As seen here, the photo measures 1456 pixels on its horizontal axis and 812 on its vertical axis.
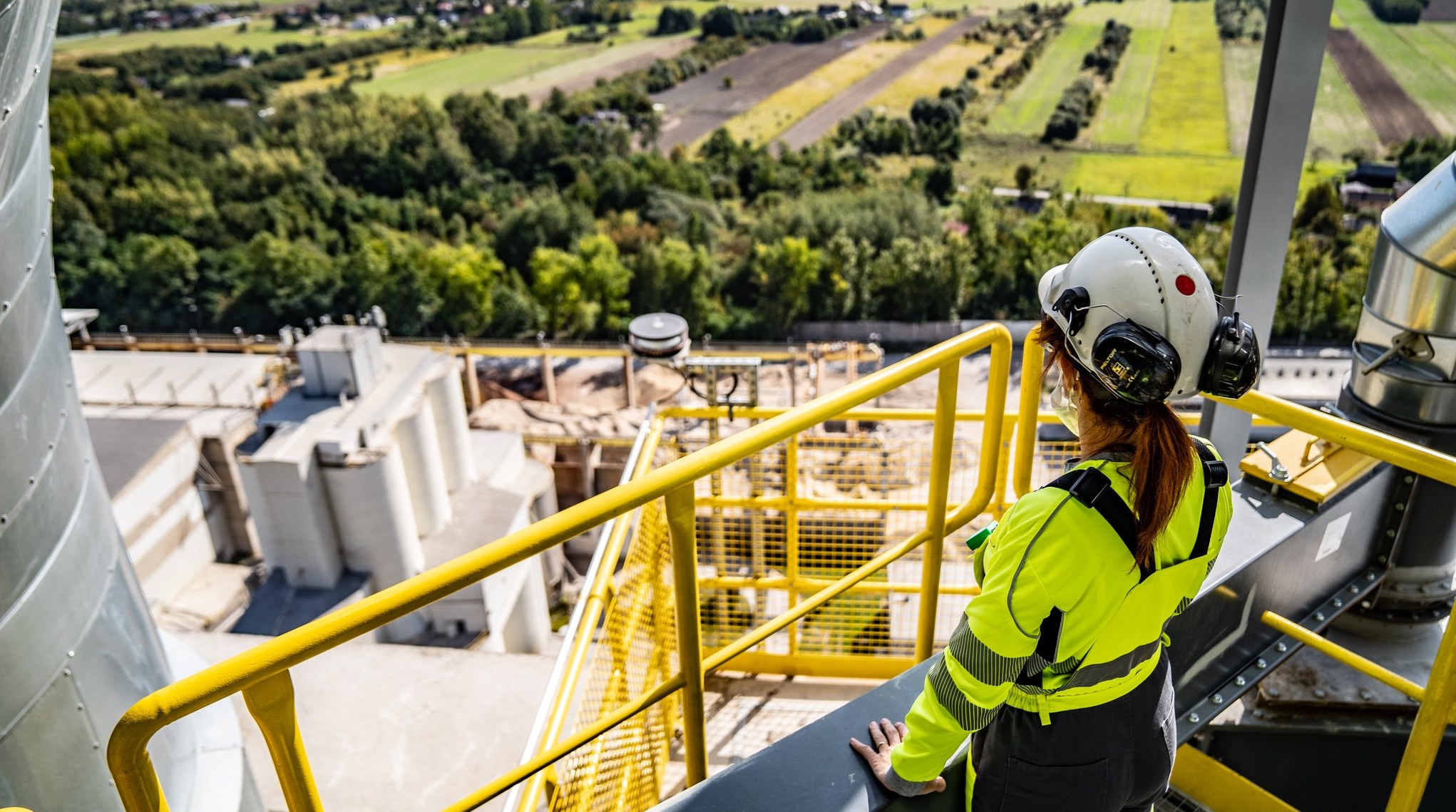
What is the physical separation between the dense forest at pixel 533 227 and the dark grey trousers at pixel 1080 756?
141 feet

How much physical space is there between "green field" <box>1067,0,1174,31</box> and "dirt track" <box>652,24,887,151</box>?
1791cm

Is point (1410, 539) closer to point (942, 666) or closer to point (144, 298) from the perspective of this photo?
point (942, 666)

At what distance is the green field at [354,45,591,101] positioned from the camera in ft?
265

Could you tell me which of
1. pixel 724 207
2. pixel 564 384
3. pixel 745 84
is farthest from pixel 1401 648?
pixel 745 84

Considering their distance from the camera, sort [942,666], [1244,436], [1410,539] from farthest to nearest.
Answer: [1244,436], [1410,539], [942,666]

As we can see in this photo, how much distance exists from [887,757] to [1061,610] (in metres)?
0.95

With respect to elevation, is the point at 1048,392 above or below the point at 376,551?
above

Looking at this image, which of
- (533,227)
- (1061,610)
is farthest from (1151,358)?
(533,227)

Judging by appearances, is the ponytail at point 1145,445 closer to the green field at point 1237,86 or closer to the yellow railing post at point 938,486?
the yellow railing post at point 938,486

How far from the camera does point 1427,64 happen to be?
5009 centimetres

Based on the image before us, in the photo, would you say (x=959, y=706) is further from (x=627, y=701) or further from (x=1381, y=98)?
(x=1381, y=98)

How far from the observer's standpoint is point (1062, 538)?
1.95 m

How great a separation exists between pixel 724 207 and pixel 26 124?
55.4 meters

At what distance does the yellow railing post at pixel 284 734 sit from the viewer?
188 cm
